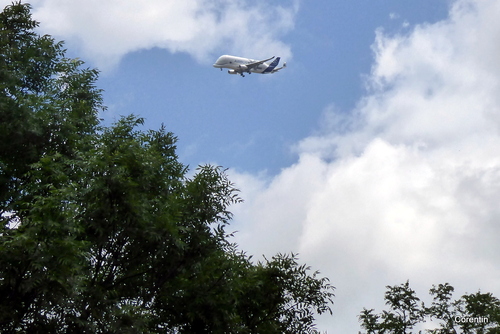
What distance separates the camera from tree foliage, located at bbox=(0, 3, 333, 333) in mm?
16297

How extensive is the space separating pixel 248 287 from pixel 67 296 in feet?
40.6

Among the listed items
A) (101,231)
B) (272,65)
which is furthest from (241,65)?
(101,231)

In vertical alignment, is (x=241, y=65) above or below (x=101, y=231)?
above

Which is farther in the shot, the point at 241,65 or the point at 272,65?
the point at 272,65

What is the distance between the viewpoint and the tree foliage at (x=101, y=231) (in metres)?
16.3

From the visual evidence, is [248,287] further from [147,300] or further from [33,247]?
[33,247]

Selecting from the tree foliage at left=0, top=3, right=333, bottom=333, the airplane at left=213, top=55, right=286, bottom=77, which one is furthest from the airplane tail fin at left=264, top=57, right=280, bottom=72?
the tree foliage at left=0, top=3, right=333, bottom=333

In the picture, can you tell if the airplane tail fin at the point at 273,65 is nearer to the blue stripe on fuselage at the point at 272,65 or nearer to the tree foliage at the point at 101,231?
the blue stripe on fuselage at the point at 272,65

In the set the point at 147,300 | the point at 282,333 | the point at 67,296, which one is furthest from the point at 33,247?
the point at 282,333

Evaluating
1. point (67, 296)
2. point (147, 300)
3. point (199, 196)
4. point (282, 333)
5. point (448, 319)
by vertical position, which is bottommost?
point (67, 296)

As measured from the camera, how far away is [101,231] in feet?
60.0

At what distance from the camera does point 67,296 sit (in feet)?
53.5

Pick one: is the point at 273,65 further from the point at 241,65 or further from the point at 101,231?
the point at 101,231

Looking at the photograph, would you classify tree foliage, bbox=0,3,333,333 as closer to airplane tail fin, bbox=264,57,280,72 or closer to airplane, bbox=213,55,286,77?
airplane, bbox=213,55,286,77
